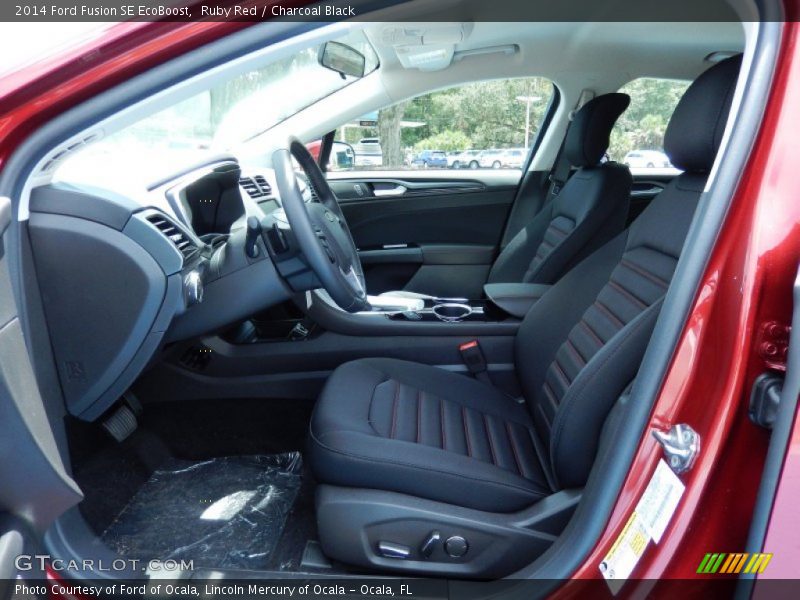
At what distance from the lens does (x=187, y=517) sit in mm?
1714

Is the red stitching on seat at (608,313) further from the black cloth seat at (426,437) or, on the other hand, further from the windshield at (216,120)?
the windshield at (216,120)

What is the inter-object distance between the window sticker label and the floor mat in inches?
35.5

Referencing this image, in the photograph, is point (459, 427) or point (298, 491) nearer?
point (459, 427)

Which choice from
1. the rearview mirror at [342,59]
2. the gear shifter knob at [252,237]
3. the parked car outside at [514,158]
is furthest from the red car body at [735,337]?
the parked car outside at [514,158]

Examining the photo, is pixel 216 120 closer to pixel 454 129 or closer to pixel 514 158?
pixel 454 129

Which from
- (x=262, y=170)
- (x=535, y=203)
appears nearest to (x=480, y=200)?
(x=535, y=203)

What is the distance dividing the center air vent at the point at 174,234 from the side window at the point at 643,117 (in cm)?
184

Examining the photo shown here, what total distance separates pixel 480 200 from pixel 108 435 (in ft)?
7.73

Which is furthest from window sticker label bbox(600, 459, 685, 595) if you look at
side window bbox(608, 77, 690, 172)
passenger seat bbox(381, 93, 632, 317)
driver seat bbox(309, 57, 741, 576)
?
side window bbox(608, 77, 690, 172)

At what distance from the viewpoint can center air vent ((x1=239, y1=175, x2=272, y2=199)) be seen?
2023mm

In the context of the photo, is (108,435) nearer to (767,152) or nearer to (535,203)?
(767,152)

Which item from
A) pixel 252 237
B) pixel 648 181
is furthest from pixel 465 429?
pixel 648 181

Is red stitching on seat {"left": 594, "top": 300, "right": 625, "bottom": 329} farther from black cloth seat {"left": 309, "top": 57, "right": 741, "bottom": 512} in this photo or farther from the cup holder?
the cup holder

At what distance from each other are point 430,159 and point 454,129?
1.09 feet
